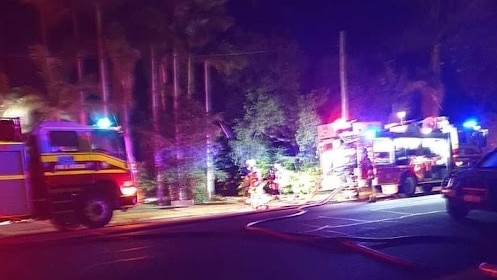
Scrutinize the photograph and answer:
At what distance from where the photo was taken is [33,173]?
1341 cm

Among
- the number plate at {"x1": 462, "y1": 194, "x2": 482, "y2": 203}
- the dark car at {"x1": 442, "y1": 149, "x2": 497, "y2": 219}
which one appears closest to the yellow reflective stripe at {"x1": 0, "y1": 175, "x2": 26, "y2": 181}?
the dark car at {"x1": 442, "y1": 149, "x2": 497, "y2": 219}

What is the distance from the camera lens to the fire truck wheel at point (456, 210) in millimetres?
12320

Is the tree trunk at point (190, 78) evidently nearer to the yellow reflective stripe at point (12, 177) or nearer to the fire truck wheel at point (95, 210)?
the fire truck wheel at point (95, 210)

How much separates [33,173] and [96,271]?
5911 millimetres

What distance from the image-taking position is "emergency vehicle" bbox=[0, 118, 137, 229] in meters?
13.0

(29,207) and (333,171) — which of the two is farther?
(333,171)

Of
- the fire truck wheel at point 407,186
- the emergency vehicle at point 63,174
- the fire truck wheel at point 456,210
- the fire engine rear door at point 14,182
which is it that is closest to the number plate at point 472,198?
the fire truck wheel at point 456,210

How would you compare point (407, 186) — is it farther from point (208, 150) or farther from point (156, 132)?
point (156, 132)

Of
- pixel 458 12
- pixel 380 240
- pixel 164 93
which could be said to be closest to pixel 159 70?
pixel 164 93

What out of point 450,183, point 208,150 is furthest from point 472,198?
point 208,150

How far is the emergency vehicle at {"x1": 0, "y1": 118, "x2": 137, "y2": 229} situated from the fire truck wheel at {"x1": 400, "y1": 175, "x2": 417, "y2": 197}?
8705mm

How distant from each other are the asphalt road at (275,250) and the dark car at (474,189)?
1.27ft

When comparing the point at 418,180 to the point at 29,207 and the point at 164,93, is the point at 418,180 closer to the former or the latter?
the point at 164,93

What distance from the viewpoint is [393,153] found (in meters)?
18.9
